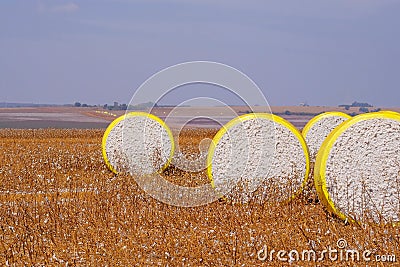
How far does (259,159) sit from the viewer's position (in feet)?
35.3

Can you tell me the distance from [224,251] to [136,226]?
1.85m

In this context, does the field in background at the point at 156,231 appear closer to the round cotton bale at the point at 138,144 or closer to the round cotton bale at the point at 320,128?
the round cotton bale at the point at 138,144

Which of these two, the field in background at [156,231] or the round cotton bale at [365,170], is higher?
the round cotton bale at [365,170]

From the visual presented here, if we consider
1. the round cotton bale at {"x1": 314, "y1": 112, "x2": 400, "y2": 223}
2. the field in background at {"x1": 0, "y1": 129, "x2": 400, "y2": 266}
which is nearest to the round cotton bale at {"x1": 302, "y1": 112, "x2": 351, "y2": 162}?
the field in background at {"x1": 0, "y1": 129, "x2": 400, "y2": 266}

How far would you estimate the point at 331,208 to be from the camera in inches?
359

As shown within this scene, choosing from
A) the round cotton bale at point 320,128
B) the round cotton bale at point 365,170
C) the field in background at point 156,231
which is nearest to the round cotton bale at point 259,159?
the field in background at point 156,231

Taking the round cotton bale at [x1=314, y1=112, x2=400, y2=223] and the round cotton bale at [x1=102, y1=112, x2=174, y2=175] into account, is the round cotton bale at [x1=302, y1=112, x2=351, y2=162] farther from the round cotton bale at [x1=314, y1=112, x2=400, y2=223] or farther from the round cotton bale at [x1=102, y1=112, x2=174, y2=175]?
the round cotton bale at [x1=314, y1=112, x2=400, y2=223]

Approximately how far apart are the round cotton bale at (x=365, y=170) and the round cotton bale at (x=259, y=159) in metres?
1.51

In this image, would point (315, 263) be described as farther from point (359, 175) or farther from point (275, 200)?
point (275, 200)

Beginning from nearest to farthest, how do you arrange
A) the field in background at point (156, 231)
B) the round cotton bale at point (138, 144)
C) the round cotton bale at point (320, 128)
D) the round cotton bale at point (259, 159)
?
1. the field in background at point (156, 231)
2. the round cotton bale at point (259, 159)
3. the round cotton bale at point (138, 144)
4. the round cotton bale at point (320, 128)

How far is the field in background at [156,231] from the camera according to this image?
742 centimetres

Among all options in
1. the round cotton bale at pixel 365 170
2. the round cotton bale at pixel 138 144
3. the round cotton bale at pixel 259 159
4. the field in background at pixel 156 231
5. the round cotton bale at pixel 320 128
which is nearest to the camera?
the field in background at pixel 156 231

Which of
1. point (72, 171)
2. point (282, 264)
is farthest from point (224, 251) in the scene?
point (72, 171)

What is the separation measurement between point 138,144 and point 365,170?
705 cm
